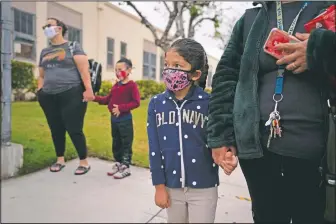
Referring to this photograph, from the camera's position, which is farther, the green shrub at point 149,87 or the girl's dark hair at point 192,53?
the green shrub at point 149,87

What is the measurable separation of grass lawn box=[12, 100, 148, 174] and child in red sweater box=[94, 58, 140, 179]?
0.03 meters

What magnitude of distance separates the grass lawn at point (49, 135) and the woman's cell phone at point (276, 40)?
489 mm

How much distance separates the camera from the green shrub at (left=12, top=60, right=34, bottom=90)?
1.29m

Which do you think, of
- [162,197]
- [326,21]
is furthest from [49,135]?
[326,21]

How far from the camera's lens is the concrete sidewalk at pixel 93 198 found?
3.87 ft

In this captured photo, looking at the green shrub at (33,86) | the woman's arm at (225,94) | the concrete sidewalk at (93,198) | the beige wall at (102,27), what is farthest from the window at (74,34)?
the woman's arm at (225,94)

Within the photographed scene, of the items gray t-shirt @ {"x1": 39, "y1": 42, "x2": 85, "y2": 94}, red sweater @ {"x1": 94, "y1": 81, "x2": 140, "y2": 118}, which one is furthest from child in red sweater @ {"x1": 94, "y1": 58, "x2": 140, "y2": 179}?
gray t-shirt @ {"x1": 39, "y1": 42, "x2": 85, "y2": 94}

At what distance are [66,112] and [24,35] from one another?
1.38 ft

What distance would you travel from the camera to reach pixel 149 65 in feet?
3.88

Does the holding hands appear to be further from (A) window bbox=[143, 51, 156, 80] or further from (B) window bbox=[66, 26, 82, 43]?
(B) window bbox=[66, 26, 82, 43]

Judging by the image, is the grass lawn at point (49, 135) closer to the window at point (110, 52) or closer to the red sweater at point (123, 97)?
the red sweater at point (123, 97)

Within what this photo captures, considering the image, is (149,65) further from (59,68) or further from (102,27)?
(59,68)

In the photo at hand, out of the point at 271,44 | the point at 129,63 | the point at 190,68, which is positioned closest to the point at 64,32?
Answer: the point at 129,63

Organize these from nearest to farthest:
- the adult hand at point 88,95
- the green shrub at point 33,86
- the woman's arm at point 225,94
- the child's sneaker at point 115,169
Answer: the woman's arm at point 225,94, the adult hand at point 88,95, the child's sneaker at point 115,169, the green shrub at point 33,86
